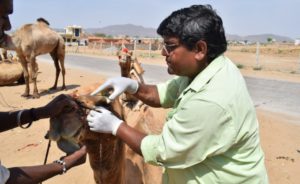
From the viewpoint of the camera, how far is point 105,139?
2.76m

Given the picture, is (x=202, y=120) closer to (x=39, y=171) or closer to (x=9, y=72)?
(x=39, y=171)

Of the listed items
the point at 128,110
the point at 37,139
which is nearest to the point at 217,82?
the point at 128,110

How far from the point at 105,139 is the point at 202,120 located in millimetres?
980

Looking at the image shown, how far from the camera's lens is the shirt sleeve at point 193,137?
6.60ft

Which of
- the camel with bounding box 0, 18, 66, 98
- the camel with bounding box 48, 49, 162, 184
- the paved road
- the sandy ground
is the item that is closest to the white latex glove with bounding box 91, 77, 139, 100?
the camel with bounding box 48, 49, 162, 184

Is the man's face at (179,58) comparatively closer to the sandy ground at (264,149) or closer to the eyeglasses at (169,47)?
the eyeglasses at (169,47)

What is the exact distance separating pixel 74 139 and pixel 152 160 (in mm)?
539

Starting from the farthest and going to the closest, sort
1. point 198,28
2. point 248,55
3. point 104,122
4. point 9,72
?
1. point 248,55
2. point 9,72
3. point 104,122
4. point 198,28

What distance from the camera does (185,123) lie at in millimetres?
2041

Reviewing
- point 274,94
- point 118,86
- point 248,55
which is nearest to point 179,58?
point 118,86

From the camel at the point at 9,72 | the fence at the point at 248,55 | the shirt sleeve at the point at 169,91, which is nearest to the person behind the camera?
the shirt sleeve at the point at 169,91

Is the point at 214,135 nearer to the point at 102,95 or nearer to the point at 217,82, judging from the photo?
the point at 217,82

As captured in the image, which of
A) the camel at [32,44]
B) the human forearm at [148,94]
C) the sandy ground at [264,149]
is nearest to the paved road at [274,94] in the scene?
the sandy ground at [264,149]

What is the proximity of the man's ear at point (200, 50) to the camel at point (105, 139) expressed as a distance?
0.74 metres
